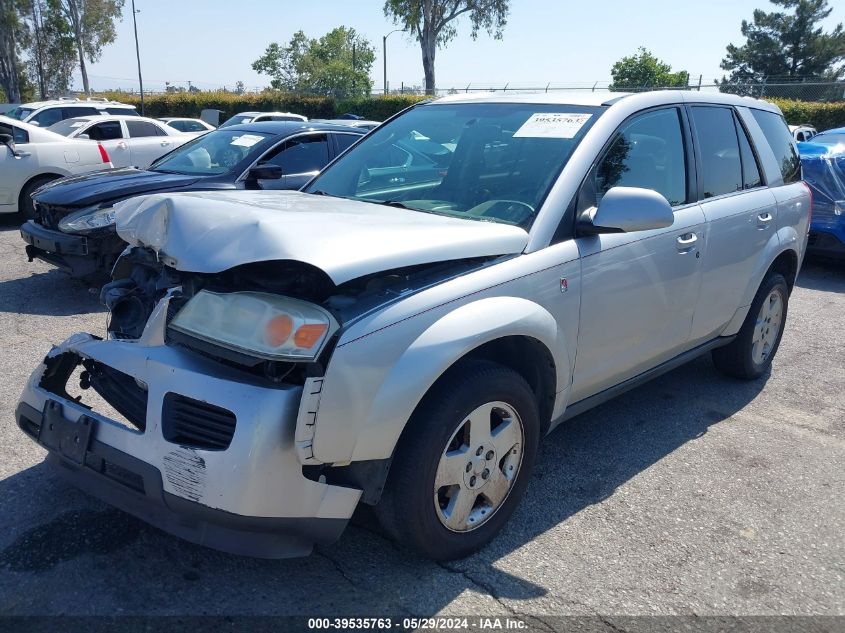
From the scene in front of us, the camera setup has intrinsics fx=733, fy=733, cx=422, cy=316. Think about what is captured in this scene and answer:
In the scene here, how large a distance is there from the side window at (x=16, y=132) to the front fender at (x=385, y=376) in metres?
9.67

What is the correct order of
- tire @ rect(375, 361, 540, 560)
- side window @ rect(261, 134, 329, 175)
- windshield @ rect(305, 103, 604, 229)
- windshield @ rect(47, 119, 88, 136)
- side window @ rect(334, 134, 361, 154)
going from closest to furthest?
1. tire @ rect(375, 361, 540, 560)
2. windshield @ rect(305, 103, 604, 229)
3. side window @ rect(261, 134, 329, 175)
4. side window @ rect(334, 134, 361, 154)
5. windshield @ rect(47, 119, 88, 136)

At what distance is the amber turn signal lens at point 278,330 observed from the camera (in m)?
2.37

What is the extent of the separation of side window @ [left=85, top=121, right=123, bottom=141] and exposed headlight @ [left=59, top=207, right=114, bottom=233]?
7.63 metres

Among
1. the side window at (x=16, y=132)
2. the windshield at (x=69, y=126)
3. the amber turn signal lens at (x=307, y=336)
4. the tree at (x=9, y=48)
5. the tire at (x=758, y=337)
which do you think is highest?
the tree at (x=9, y=48)

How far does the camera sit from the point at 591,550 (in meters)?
3.07

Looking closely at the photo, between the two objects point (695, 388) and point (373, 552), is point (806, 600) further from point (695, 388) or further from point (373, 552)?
point (695, 388)

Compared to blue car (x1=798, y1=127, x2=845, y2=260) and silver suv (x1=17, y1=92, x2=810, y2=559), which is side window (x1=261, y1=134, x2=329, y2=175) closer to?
silver suv (x1=17, y1=92, x2=810, y2=559)

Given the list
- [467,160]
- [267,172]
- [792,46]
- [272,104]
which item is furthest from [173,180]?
[792,46]

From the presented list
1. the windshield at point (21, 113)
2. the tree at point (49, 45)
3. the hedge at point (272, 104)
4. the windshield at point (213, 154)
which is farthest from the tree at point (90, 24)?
the windshield at point (213, 154)

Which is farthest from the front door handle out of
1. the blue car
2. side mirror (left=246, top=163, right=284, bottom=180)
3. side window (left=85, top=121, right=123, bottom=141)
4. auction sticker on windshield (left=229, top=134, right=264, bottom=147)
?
side window (left=85, top=121, right=123, bottom=141)

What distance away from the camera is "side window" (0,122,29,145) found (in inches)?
399

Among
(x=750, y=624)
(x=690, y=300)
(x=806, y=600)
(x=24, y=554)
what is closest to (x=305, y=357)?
(x=24, y=554)

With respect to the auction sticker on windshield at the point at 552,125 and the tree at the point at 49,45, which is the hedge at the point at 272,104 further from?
the auction sticker on windshield at the point at 552,125

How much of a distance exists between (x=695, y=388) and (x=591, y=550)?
234 cm
